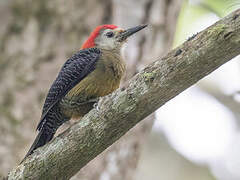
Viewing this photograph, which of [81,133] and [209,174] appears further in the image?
[209,174]

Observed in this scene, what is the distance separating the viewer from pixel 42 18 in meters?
5.98

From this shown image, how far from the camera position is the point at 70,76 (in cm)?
449

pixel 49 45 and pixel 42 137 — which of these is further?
pixel 49 45

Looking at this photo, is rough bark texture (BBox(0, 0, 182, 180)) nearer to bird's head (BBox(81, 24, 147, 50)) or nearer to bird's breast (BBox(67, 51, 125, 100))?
bird's head (BBox(81, 24, 147, 50))

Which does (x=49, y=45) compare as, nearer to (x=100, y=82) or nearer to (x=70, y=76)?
(x=70, y=76)

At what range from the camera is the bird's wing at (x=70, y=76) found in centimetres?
440

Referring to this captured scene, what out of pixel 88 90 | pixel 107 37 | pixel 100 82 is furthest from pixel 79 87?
pixel 107 37

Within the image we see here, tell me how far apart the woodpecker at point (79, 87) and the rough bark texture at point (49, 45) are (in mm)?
1050

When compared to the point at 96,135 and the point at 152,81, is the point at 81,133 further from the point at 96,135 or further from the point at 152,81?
the point at 152,81

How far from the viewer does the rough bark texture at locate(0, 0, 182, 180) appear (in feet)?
18.1

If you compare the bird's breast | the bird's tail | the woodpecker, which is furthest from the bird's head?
the bird's tail

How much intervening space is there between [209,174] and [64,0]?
181 inches

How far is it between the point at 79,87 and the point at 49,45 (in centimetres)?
166

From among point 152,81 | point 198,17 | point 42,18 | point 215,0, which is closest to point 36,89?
point 42,18
